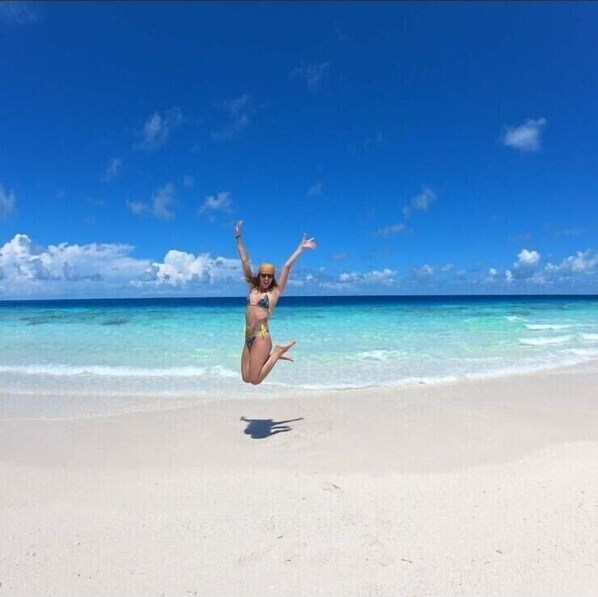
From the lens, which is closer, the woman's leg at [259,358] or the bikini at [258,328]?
the bikini at [258,328]

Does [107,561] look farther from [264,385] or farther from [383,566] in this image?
[264,385]

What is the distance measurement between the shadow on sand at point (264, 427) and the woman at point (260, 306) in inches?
30.2

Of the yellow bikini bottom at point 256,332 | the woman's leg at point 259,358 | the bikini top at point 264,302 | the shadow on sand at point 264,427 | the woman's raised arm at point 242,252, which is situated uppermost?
the woman's raised arm at point 242,252

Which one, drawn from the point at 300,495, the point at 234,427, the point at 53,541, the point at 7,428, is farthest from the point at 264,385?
the point at 53,541

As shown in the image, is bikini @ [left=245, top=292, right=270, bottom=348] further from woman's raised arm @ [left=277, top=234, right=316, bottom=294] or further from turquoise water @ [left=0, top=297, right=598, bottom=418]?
turquoise water @ [left=0, top=297, right=598, bottom=418]

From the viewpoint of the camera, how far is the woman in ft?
22.4

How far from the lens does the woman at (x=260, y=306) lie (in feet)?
22.4

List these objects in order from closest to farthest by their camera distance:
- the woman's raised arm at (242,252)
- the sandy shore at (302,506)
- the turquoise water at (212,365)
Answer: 1. the sandy shore at (302,506)
2. the woman's raised arm at (242,252)
3. the turquoise water at (212,365)

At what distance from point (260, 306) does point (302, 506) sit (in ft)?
10.0

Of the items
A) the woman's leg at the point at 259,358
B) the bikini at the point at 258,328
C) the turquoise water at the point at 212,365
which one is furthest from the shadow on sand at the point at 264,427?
the turquoise water at the point at 212,365

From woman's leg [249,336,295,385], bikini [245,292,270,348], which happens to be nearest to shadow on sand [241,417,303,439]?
woman's leg [249,336,295,385]

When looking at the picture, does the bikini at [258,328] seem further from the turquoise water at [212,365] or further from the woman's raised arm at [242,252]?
the turquoise water at [212,365]

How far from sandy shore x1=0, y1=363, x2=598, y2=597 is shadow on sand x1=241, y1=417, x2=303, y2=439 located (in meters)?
→ 0.05

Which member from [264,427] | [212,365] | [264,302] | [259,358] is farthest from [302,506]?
[212,365]
